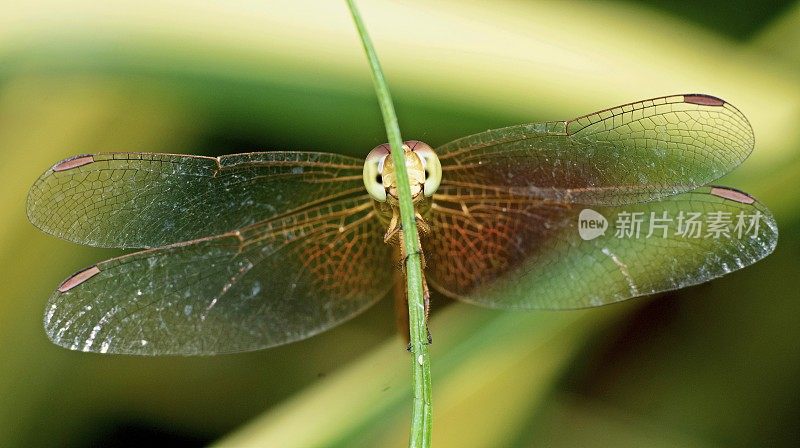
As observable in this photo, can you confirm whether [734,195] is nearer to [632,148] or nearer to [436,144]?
[632,148]

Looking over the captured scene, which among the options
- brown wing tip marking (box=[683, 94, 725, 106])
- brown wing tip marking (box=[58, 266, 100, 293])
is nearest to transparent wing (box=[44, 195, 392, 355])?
brown wing tip marking (box=[58, 266, 100, 293])

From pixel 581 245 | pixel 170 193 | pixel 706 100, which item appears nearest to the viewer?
pixel 706 100

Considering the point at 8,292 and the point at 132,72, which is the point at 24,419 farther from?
the point at 132,72

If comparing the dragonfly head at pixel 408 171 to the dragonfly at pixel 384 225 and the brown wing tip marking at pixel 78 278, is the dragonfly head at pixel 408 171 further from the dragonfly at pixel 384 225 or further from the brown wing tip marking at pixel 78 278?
the brown wing tip marking at pixel 78 278

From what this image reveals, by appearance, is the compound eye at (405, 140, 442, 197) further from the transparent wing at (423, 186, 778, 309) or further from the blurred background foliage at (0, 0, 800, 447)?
the blurred background foliage at (0, 0, 800, 447)

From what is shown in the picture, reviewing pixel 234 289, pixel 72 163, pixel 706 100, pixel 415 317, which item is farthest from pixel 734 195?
pixel 72 163

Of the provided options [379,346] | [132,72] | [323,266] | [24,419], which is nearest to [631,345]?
[379,346]
